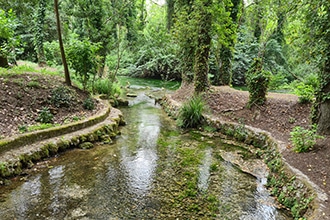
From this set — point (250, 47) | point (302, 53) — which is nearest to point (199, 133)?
point (302, 53)

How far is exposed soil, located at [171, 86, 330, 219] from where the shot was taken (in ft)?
14.9

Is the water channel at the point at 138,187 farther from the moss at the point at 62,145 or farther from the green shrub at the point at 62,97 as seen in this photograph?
the green shrub at the point at 62,97

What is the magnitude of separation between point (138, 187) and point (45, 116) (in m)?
3.59

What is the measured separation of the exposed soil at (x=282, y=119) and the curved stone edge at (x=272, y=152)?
0.12m

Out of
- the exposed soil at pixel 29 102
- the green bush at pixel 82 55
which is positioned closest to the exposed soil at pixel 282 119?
the green bush at pixel 82 55

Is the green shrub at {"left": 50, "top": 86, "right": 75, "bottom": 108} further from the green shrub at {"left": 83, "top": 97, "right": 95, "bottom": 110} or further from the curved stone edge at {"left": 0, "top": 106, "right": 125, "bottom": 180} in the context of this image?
the curved stone edge at {"left": 0, "top": 106, "right": 125, "bottom": 180}

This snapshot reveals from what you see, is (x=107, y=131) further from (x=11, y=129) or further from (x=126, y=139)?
(x=11, y=129)

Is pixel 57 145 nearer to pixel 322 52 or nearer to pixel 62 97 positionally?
pixel 62 97

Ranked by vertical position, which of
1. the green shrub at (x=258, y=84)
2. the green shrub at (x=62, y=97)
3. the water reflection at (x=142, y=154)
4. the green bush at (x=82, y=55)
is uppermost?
the green bush at (x=82, y=55)

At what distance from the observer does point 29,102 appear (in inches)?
268

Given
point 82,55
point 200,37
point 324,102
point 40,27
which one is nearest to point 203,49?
point 200,37

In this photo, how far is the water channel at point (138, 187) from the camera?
3.89 m

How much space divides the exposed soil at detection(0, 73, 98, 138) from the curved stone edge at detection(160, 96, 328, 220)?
14.3 feet

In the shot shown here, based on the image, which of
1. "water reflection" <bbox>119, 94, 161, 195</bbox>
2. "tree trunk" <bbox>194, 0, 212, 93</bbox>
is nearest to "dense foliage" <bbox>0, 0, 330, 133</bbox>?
"tree trunk" <bbox>194, 0, 212, 93</bbox>
